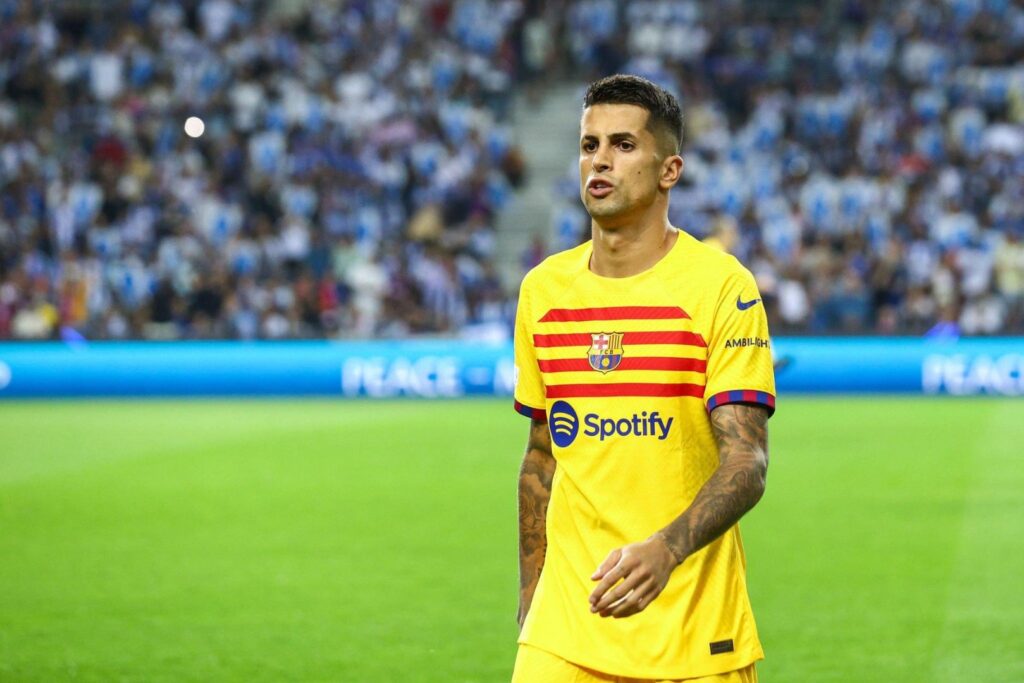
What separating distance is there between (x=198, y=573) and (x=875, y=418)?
35.8 ft

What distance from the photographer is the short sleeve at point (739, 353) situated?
3.54 meters

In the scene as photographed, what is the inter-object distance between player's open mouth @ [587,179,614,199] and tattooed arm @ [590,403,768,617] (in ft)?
1.82

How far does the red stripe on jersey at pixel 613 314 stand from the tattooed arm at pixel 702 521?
246 millimetres

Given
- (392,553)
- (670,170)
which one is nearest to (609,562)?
(670,170)

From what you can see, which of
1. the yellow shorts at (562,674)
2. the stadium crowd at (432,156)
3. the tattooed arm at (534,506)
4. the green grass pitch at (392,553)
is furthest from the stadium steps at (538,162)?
the yellow shorts at (562,674)

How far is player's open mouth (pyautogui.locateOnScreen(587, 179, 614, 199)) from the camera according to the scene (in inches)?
145

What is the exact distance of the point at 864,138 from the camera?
26.3 metres

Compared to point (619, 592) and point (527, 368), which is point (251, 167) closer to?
point (527, 368)

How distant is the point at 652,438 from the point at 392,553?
6.71 m

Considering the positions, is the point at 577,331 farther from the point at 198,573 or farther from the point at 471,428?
the point at 471,428

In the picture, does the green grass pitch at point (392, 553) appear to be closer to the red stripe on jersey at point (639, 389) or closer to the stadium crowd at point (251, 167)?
the red stripe on jersey at point (639, 389)

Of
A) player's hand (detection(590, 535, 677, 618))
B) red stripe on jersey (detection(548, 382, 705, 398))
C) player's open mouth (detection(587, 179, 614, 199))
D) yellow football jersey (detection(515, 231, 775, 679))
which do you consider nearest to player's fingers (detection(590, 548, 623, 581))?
player's hand (detection(590, 535, 677, 618))

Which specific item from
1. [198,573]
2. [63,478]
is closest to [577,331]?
[198,573]

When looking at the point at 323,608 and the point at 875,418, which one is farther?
the point at 875,418
